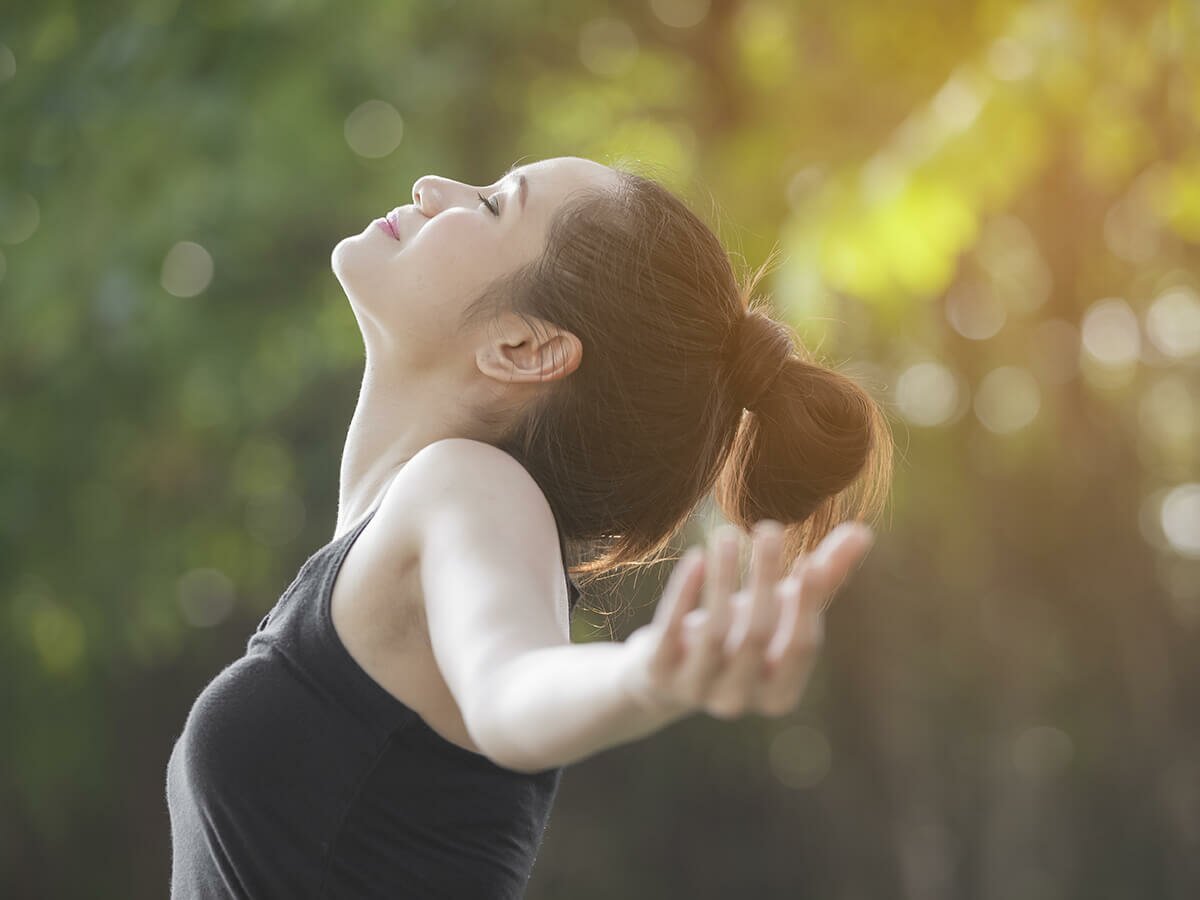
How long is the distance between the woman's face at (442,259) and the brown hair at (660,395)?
0.02 metres

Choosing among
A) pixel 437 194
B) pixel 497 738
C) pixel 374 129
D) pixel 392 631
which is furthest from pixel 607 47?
pixel 497 738

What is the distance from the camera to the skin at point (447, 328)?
1440 millimetres

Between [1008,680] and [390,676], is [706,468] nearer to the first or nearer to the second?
[390,676]

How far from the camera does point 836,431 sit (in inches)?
60.6

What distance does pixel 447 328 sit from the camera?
1444 mm

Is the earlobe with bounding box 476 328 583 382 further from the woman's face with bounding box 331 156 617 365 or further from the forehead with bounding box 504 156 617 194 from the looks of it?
the forehead with bounding box 504 156 617 194

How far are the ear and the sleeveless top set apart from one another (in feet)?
0.83

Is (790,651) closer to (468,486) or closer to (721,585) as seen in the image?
(721,585)

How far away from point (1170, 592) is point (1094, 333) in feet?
3.84

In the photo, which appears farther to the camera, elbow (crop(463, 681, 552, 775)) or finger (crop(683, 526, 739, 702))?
elbow (crop(463, 681, 552, 775))

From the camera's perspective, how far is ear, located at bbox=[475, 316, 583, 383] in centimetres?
144

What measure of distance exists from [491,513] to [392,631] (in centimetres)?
18

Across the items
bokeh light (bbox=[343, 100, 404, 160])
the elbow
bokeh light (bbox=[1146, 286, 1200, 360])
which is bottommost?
bokeh light (bbox=[1146, 286, 1200, 360])

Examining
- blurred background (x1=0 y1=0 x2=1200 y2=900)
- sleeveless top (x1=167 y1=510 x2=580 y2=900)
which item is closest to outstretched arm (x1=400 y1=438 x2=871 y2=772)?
sleeveless top (x1=167 y1=510 x2=580 y2=900)
